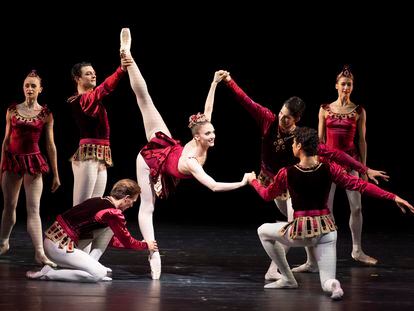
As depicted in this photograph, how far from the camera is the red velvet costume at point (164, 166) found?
225 inches

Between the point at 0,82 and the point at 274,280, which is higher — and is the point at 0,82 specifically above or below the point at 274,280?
→ above

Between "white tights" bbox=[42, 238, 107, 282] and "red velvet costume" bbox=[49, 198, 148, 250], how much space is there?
3.2 inches

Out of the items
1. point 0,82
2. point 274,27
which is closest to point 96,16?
point 0,82

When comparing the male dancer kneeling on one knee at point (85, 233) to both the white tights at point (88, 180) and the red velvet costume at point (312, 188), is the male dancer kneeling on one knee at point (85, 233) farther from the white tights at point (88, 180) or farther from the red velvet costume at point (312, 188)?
the red velvet costume at point (312, 188)

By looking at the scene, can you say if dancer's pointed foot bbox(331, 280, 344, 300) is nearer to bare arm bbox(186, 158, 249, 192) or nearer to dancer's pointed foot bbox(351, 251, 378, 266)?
bare arm bbox(186, 158, 249, 192)

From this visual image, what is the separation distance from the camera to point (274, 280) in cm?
556

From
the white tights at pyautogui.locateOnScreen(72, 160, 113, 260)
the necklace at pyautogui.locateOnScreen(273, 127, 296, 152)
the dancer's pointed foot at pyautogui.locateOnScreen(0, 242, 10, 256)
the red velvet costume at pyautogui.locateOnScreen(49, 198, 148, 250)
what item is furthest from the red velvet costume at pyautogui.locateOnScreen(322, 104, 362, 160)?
the dancer's pointed foot at pyautogui.locateOnScreen(0, 242, 10, 256)

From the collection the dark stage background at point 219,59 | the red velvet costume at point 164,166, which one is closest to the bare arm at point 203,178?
the red velvet costume at point 164,166

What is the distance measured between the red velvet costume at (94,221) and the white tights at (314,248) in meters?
0.77

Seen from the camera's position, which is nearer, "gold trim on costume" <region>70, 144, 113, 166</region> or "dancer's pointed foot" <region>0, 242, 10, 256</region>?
"gold trim on costume" <region>70, 144, 113, 166</region>

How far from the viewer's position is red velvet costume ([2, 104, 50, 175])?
6266 millimetres

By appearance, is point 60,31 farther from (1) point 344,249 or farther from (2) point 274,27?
(1) point 344,249

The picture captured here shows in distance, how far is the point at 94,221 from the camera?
5484 millimetres

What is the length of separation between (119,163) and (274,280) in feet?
13.9
